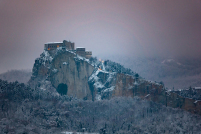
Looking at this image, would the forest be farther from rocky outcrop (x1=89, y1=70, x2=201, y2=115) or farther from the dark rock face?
the dark rock face

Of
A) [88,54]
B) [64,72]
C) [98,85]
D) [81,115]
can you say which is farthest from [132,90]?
[64,72]

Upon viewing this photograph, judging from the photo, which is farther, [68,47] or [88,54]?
[88,54]

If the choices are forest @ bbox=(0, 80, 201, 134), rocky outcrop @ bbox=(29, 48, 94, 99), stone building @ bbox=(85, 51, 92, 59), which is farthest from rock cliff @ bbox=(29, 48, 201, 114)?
forest @ bbox=(0, 80, 201, 134)

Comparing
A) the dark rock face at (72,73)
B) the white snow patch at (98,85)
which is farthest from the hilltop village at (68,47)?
the white snow patch at (98,85)

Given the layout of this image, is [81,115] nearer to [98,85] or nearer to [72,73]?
[98,85]

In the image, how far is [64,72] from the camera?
129125 millimetres

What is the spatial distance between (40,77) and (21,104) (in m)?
18.1

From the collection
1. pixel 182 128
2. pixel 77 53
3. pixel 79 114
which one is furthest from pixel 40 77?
pixel 182 128

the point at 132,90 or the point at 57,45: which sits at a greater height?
the point at 57,45

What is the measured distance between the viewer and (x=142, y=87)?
12131cm

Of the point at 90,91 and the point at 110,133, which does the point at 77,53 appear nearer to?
the point at 90,91

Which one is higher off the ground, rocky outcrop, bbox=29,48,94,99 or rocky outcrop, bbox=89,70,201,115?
rocky outcrop, bbox=29,48,94,99

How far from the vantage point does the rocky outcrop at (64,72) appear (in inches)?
5044

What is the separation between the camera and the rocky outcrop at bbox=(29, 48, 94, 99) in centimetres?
12812
